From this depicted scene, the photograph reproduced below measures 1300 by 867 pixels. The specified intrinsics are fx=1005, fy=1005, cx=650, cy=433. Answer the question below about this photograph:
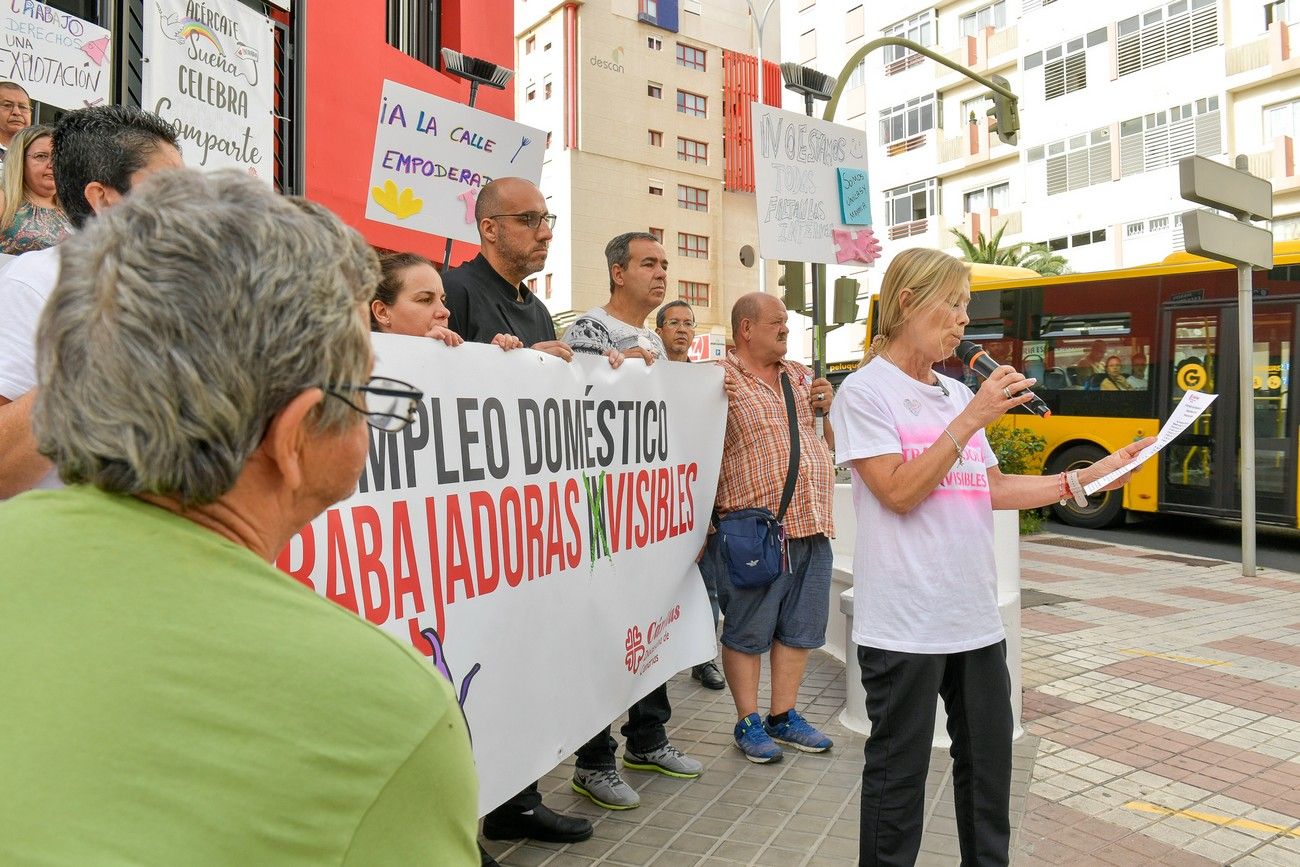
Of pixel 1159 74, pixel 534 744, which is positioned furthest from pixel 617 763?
pixel 1159 74

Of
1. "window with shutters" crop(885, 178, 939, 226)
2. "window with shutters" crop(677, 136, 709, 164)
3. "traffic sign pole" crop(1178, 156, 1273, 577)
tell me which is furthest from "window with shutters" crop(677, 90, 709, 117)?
"traffic sign pole" crop(1178, 156, 1273, 577)

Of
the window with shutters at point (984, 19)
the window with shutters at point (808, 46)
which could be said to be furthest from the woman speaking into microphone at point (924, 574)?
the window with shutters at point (808, 46)

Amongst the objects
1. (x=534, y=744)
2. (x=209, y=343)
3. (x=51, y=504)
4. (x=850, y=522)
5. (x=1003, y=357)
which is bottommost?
(x=534, y=744)

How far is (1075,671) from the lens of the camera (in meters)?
5.98

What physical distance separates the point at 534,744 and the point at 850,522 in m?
3.18

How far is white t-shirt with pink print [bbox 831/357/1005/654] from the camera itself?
2.71m

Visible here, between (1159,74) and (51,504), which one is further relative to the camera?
(1159,74)

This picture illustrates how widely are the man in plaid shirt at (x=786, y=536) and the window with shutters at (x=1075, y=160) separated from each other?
3032 centimetres

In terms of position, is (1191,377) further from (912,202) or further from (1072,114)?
(912,202)

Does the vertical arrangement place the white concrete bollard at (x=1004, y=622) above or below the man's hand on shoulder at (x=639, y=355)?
below

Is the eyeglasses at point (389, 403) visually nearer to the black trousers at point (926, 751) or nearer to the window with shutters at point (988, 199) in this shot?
the black trousers at point (926, 751)

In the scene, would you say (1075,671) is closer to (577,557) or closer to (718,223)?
(577,557)

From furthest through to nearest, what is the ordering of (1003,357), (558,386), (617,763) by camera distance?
(1003,357) < (617,763) < (558,386)

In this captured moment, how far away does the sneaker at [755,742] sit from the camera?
4297 mm
